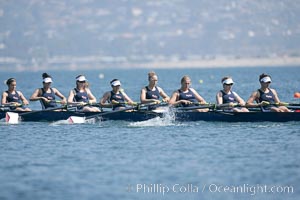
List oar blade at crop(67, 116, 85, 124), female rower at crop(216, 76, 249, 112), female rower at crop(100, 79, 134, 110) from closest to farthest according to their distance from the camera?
1. female rower at crop(216, 76, 249, 112)
2. oar blade at crop(67, 116, 85, 124)
3. female rower at crop(100, 79, 134, 110)

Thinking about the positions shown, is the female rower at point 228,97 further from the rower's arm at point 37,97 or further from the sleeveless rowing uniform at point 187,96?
the rower's arm at point 37,97

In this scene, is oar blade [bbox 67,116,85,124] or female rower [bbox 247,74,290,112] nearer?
female rower [bbox 247,74,290,112]

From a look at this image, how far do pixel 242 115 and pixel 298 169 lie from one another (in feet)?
24.4

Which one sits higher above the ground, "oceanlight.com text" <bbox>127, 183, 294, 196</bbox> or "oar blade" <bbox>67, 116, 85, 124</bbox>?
"oar blade" <bbox>67, 116, 85, 124</bbox>

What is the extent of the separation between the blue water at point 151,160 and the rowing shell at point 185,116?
0.66ft

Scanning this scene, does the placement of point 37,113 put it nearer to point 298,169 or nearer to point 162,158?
point 162,158

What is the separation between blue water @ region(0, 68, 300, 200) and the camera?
18.3 m

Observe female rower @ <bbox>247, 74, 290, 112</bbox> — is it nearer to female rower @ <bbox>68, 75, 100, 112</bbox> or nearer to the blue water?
the blue water

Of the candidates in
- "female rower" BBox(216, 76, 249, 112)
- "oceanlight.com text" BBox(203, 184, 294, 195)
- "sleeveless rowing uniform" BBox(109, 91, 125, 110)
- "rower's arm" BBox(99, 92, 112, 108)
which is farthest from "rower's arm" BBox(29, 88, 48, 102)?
"oceanlight.com text" BBox(203, 184, 294, 195)

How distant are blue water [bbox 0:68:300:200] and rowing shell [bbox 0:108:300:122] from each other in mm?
202

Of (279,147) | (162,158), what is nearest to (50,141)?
(162,158)

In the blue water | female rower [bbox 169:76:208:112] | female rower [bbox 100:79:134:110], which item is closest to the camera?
the blue water

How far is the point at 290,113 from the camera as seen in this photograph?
26.6 meters

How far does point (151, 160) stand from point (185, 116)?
6.85 m
